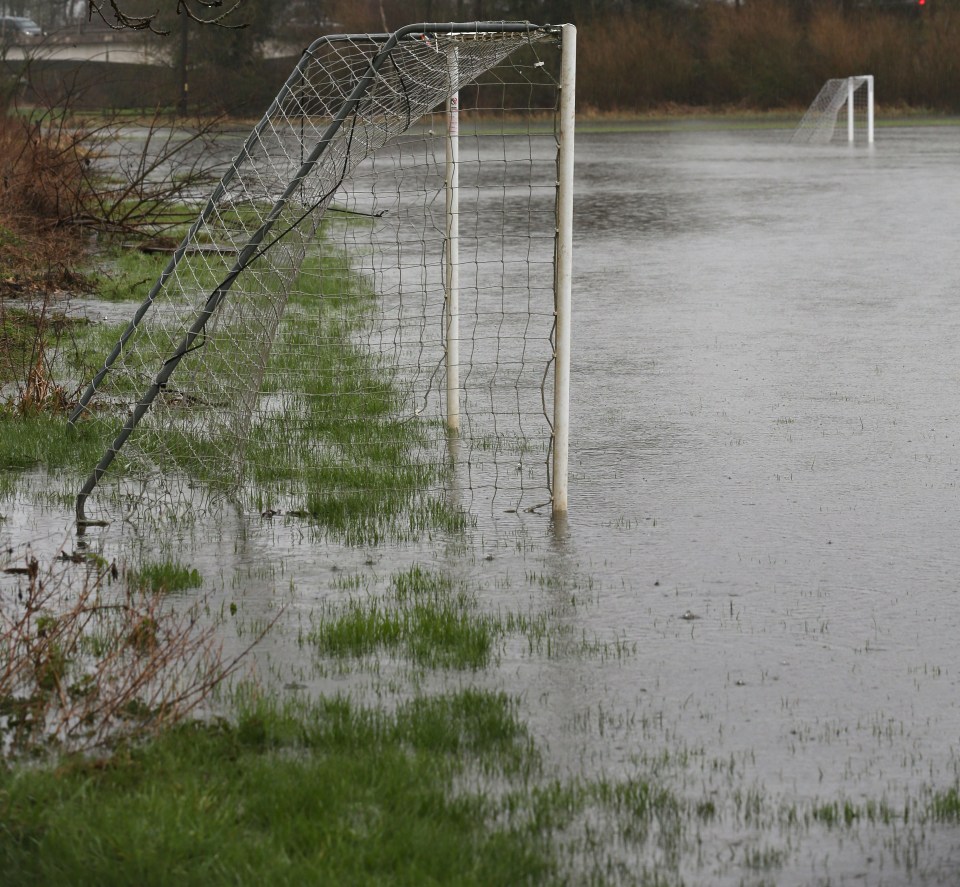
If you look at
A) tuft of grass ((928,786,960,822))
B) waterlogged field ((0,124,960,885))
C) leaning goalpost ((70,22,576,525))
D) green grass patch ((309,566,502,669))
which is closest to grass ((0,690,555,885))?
waterlogged field ((0,124,960,885))

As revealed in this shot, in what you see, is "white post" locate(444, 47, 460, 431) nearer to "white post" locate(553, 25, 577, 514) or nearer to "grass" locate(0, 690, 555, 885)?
"white post" locate(553, 25, 577, 514)

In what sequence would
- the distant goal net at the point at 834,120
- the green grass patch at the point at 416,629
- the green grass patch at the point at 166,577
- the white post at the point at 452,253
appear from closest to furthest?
1. the green grass patch at the point at 416,629
2. the green grass patch at the point at 166,577
3. the white post at the point at 452,253
4. the distant goal net at the point at 834,120

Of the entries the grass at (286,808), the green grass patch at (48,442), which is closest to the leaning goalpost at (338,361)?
the green grass patch at (48,442)

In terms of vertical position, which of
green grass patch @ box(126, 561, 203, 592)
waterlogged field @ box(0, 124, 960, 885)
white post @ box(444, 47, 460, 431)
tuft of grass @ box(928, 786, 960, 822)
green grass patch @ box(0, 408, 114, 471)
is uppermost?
white post @ box(444, 47, 460, 431)

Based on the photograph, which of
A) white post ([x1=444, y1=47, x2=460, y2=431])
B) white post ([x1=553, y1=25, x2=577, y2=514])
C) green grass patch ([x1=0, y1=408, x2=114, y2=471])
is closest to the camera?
white post ([x1=553, y1=25, x2=577, y2=514])

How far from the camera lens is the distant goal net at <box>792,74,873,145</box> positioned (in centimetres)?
4191

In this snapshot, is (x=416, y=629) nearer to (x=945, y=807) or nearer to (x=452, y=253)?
(x=945, y=807)

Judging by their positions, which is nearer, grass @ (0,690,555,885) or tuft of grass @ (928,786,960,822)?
grass @ (0,690,555,885)

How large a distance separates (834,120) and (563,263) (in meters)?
39.6

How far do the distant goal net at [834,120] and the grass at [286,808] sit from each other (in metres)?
37.3

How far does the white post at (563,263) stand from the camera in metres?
6.76

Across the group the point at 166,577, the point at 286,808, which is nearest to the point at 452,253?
the point at 166,577

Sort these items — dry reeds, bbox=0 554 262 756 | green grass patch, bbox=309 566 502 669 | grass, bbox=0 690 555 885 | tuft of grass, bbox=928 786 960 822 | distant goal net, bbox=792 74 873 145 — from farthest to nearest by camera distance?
1. distant goal net, bbox=792 74 873 145
2. green grass patch, bbox=309 566 502 669
3. dry reeds, bbox=0 554 262 756
4. tuft of grass, bbox=928 786 960 822
5. grass, bbox=0 690 555 885

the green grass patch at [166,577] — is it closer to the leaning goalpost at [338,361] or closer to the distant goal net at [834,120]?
the leaning goalpost at [338,361]
